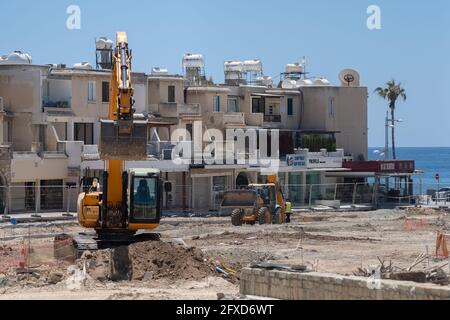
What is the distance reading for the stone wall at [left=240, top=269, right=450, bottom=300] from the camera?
1961cm

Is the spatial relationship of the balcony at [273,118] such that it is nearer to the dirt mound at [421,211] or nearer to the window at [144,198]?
the dirt mound at [421,211]

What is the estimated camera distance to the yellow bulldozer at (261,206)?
49281 mm

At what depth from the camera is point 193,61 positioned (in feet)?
248

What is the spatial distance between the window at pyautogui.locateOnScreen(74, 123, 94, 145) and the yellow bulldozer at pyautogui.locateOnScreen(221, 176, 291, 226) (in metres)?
12.9

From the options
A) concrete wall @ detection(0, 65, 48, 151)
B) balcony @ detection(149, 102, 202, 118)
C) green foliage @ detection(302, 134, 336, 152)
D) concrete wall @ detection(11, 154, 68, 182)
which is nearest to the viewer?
concrete wall @ detection(11, 154, 68, 182)

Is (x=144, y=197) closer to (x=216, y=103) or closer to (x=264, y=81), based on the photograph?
(x=216, y=103)

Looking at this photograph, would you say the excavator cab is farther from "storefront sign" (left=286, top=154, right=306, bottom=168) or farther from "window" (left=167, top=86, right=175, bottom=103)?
"storefront sign" (left=286, top=154, right=306, bottom=168)

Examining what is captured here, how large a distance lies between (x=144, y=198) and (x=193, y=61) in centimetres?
4391

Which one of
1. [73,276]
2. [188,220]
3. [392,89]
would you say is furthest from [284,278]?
[392,89]

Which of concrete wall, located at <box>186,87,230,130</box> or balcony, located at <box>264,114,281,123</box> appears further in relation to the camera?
balcony, located at <box>264,114,281,123</box>

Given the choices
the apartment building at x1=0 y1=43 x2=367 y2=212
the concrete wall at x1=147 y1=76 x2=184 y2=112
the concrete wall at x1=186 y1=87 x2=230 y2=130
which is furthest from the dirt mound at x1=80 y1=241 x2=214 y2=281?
the concrete wall at x1=186 y1=87 x2=230 y2=130

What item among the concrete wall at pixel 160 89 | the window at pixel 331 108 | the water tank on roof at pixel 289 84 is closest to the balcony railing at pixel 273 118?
the water tank on roof at pixel 289 84

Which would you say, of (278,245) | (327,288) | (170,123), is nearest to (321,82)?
(170,123)

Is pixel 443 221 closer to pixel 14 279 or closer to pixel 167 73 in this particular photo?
pixel 167 73
